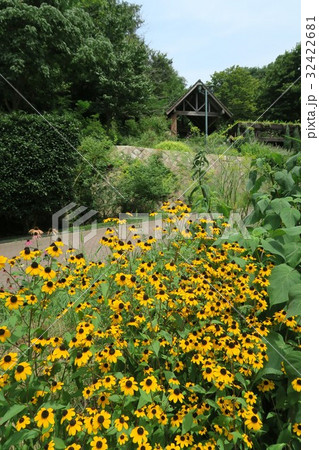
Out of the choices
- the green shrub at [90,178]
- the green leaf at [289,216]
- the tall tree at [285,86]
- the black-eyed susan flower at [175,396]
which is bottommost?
the black-eyed susan flower at [175,396]

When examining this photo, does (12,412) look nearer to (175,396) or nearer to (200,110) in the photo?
(175,396)

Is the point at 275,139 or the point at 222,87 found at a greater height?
the point at 222,87

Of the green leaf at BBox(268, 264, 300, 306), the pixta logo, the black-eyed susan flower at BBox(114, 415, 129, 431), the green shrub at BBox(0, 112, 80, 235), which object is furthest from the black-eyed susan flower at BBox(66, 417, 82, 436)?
the green shrub at BBox(0, 112, 80, 235)

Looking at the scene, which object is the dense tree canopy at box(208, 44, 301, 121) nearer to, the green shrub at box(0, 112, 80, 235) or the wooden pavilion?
the wooden pavilion

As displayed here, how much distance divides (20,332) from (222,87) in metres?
39.2

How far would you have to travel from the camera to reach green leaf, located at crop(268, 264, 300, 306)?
63.0 inches

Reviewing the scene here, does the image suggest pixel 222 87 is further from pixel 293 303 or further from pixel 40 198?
pixel 293 303

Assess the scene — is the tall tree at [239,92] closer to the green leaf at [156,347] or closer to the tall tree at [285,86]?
the tall tree at [285,86]

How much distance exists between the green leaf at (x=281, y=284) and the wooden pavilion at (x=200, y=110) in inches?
787

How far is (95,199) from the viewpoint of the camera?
8.96 metres

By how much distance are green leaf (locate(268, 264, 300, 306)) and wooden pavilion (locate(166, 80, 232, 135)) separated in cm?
2000

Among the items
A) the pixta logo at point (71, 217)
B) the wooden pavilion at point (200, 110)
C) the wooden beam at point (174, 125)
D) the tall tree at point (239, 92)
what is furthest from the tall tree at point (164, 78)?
the pixta logo at point (71, 217)

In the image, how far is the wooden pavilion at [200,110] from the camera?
21.7 metres
